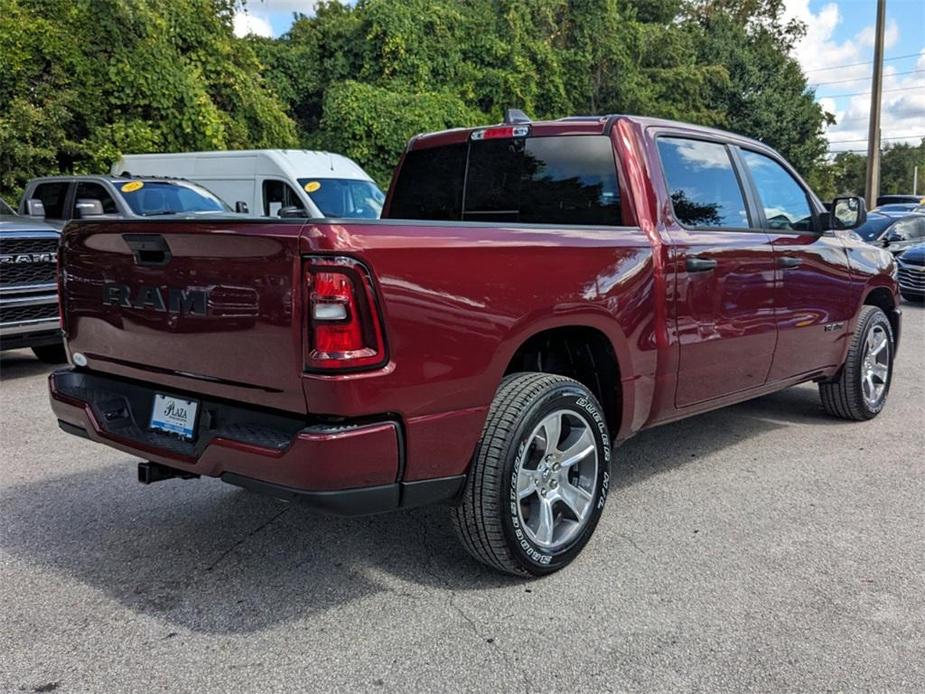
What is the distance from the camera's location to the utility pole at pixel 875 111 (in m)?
23.6

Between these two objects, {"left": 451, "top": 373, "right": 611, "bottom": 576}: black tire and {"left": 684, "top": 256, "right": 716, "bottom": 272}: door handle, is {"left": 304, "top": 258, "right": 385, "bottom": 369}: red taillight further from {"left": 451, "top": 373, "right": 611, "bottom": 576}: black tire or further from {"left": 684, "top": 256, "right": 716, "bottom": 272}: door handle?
{"left": 684, "top": 256, "right": 716, "bottom": 272}: door handle

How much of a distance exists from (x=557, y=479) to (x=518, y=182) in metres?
1.65

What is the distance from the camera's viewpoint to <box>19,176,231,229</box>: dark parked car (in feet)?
30.3

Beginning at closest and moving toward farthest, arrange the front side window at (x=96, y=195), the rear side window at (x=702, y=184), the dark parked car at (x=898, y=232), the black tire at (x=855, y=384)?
the rear side window at (x=702, y=184) < the black tire at (x=855, y=384) < the front side window at (x=96, y=195) < the dark parked car at (x=898, y=232)

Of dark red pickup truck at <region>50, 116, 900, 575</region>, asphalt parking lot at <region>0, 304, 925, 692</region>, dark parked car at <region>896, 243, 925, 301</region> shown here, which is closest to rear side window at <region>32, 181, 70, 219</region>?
asphalt parking lot at <region>0, 304, 925, 692</region>

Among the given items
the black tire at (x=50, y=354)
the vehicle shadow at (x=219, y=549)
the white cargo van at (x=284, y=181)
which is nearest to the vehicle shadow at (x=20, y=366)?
the black tire at (x=50, y=354)

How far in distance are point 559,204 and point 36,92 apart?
12749 millimetres

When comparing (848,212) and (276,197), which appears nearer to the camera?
(848,212)

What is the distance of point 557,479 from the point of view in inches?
132

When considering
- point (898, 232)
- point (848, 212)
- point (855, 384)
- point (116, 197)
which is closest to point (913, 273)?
point (898, 232)

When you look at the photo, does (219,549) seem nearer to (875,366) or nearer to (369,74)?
(875,366)

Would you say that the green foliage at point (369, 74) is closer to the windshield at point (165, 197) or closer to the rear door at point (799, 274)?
the windshield at point (165, 197)

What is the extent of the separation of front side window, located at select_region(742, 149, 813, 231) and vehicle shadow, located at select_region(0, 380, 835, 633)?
5.66ft

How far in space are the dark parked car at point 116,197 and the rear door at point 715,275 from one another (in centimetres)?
610
